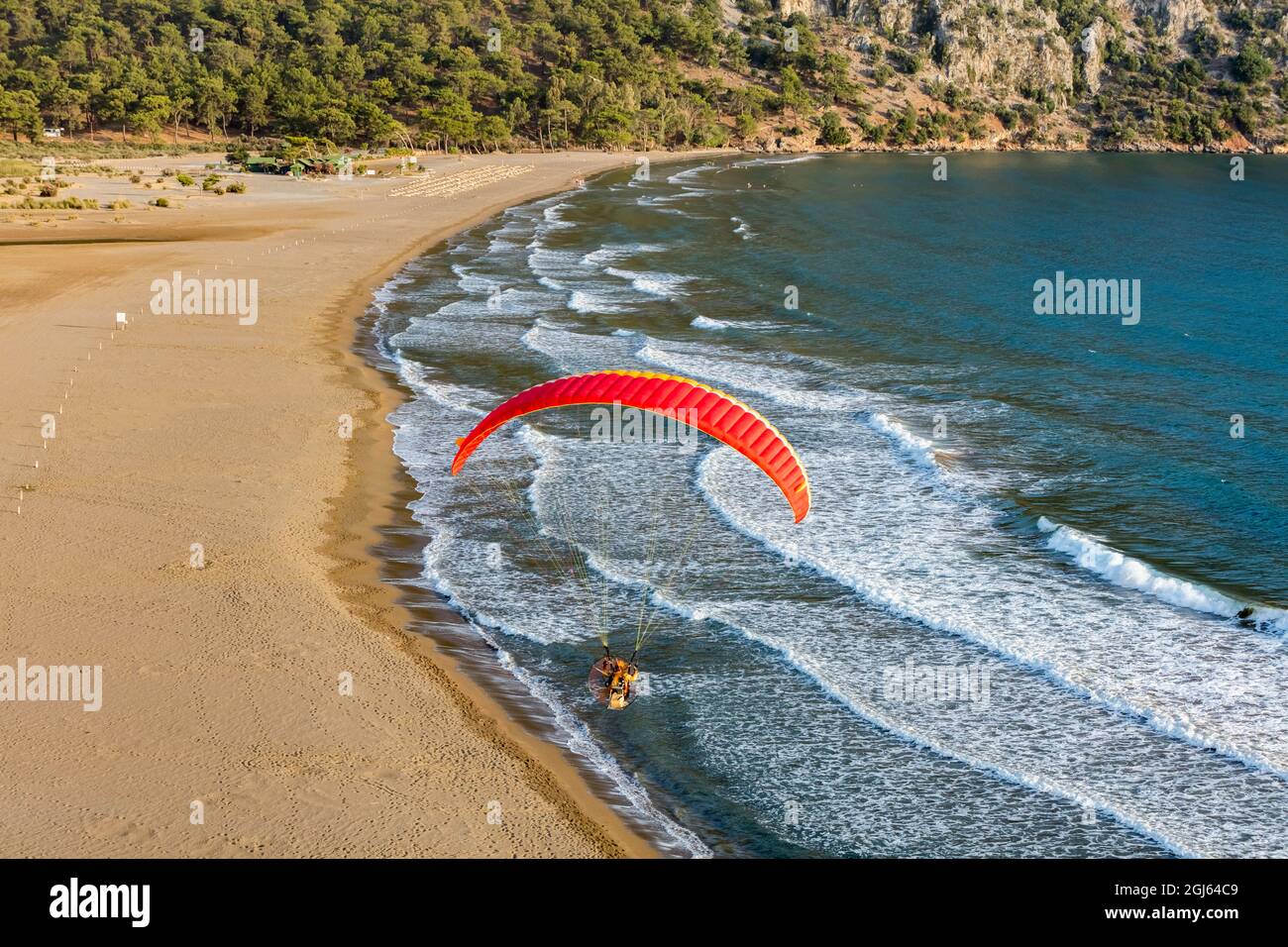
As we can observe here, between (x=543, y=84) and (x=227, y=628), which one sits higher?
(x=543, y=84)

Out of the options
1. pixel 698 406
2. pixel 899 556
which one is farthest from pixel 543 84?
pixel 698 406

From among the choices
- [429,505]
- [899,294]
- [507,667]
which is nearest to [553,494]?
[429,505]

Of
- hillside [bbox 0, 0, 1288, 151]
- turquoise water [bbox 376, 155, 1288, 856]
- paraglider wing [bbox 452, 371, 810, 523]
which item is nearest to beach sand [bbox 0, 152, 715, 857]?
turquoise water [bbox 376, 155, 1288, 856]

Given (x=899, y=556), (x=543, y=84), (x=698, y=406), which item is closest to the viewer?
(x=698, y=406)

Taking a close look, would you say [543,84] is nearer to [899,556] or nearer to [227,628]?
[899,556]

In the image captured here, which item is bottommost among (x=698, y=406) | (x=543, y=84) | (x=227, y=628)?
(x=227, y=628)

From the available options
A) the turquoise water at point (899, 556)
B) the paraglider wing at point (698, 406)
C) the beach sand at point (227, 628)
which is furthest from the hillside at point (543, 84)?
the paraglider wing at point (698, 406)

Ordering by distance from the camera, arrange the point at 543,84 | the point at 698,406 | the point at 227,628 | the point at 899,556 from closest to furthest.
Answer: the point at 698,406
the point at 227,628
the point at 899,556
the point at 543,84

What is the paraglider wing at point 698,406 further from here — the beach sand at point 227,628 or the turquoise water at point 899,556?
the beach sand at point 227,628
